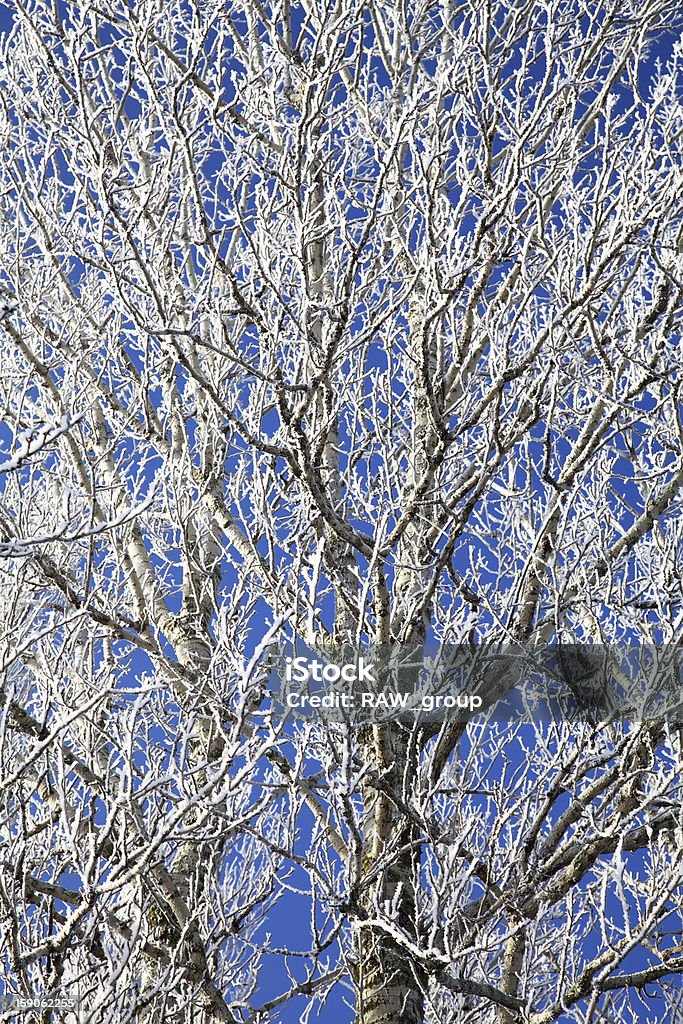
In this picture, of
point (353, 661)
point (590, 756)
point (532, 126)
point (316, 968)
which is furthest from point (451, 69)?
point (316, 968)

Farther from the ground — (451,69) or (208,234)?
(451,69)

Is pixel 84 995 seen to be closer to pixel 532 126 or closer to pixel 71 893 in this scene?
pixel 71 893

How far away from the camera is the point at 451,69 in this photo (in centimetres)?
427

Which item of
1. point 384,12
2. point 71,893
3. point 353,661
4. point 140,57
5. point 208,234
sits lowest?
Result: point 71,893

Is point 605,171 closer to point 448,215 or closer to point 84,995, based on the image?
point 448,215

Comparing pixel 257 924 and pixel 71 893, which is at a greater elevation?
pixel 257 924

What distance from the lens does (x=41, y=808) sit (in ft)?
19.1

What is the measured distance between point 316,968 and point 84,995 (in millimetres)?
2288

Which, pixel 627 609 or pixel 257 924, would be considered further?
pixel 257 924

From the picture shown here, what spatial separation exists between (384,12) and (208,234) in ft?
12.4

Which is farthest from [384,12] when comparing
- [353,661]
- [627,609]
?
[353,661]

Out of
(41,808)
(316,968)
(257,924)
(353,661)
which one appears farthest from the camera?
(41,808)

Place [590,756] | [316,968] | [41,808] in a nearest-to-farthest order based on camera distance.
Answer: [590,756], [316,968], [41,808]

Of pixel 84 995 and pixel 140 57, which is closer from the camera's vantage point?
pixel 84 995
